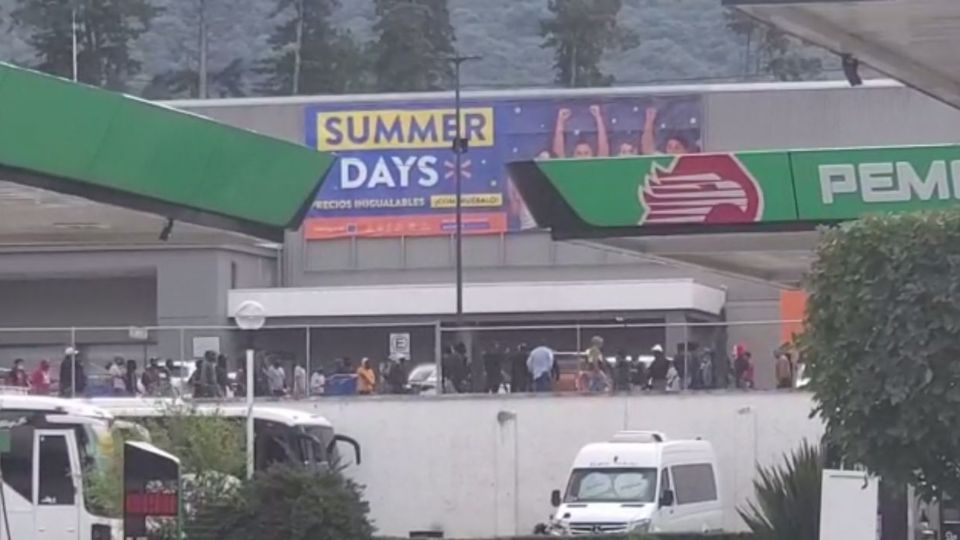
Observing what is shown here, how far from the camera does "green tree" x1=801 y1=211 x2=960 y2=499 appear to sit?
1405 cm

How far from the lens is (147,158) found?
17406mm

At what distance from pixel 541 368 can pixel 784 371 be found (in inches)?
163

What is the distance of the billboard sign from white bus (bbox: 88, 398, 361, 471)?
29.2 m

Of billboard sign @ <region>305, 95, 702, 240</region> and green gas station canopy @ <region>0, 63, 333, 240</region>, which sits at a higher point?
billboard sign @ <region>305, 95, 702, 240</region>

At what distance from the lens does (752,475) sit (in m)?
33.0

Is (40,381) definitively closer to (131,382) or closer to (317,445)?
(131,382)

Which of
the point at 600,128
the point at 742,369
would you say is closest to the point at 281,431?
the point at 742,369

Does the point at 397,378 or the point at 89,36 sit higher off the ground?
the point at 89,36

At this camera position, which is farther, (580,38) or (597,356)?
(580,38)

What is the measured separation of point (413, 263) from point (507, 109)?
5.57 meters

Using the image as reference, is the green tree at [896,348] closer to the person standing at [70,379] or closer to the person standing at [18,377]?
the person standing at [18,377]

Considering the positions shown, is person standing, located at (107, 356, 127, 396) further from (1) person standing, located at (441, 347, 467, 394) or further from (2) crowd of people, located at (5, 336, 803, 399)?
(1) person standing, located at (441, 347, 467, 394)

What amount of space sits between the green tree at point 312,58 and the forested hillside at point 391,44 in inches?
2.9

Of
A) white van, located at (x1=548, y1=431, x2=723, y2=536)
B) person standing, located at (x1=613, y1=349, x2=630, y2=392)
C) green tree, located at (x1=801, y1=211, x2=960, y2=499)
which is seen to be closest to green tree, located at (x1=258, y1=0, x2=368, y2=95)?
person standing, located at (x1=613, y1=349, x2=630, y2=392)
